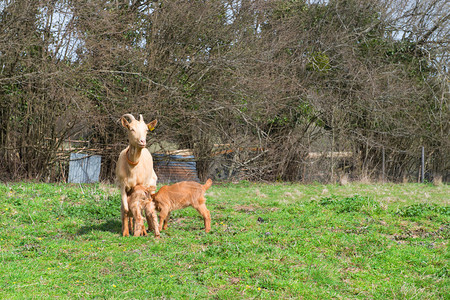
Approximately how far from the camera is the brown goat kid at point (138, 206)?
7.88m

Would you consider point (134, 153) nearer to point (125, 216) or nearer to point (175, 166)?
point (125, 216)

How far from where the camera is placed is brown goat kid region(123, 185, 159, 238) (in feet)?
25.8

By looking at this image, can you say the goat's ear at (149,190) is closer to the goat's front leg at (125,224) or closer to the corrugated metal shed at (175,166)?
the goat's front leg at (125,224)

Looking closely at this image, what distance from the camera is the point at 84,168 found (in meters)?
16.7

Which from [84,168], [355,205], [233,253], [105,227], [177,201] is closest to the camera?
[233,253]

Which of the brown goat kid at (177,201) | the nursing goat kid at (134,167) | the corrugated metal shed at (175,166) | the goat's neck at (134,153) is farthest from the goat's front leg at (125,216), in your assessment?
the corrugated metal shed at (175,166)

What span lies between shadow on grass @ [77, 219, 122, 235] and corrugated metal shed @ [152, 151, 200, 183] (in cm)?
860

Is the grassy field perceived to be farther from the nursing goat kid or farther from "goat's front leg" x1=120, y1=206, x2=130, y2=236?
the nursing goat kid

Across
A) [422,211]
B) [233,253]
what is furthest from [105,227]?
[422,211]

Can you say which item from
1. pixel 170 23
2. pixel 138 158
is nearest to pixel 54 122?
pixel 170 23

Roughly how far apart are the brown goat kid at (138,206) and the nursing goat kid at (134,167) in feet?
0.17

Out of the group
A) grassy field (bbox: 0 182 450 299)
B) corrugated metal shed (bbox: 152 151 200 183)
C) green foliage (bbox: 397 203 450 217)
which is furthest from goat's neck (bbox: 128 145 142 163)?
corrugated metal shed (bbox: 152 151 200 183)

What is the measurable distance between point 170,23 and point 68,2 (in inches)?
139

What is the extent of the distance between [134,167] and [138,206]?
74 centimetres
